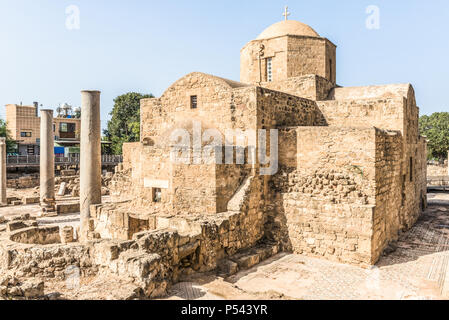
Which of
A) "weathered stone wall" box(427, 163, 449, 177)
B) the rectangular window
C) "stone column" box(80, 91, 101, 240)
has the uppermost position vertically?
the rectangular window

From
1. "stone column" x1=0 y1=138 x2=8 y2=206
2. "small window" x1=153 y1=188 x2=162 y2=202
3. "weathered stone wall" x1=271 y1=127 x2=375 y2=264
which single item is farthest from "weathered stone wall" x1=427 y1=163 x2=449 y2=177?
"stone column" x1=0 y1=138 x2=8 y2=206

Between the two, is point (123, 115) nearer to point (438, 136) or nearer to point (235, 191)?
point (235, 191)

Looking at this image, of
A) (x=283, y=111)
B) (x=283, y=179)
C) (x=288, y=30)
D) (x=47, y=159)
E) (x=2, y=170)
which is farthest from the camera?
(x=2, y=170)

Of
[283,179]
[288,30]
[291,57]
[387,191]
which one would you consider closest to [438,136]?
[288,30]

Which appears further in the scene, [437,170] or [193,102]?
[437,170]

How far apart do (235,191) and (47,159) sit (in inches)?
440

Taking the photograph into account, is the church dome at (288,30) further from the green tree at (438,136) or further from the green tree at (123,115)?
the green tree at (438,136)

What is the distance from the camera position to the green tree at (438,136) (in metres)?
41.9

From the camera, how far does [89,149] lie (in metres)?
12.1

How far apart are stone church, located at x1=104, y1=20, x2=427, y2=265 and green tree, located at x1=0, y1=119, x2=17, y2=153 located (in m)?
28.2

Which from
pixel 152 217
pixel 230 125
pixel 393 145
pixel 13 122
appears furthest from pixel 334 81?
pixel 13 122

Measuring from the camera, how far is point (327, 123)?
1224cm

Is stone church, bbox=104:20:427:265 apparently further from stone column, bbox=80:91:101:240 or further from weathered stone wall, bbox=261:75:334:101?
stone column, bbox=80:91:101:240

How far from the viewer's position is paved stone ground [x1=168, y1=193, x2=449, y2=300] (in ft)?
21.7
